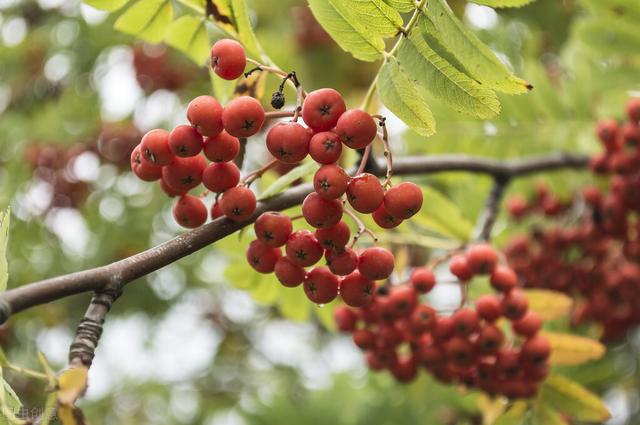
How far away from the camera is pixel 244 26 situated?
6.27 ft

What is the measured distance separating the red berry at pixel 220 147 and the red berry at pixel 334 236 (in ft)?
0.81

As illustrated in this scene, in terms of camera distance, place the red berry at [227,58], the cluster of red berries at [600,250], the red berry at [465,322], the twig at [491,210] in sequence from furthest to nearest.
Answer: the cluster of red berries at [600,250], the twig at [491,210], the red berry at [465,322], the red berry at [227,58]

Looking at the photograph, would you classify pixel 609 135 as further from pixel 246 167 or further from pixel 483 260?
pixel 246 167

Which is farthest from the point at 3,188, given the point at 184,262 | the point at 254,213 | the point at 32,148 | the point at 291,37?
the point at 254,213

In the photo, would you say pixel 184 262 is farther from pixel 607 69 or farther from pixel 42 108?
pixel 607 69

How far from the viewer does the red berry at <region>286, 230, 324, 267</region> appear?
1641 mm

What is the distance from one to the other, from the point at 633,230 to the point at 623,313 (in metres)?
0.58

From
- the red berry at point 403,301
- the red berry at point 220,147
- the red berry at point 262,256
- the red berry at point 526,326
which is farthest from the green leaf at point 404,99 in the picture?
the red berry at point 526,326

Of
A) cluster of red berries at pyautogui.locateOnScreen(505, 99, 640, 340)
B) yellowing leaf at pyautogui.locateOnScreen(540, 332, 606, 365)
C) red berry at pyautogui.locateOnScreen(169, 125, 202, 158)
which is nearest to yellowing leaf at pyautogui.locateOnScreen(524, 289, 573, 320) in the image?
yellowing leaf at pyautogui.locateOnScreen(540, 332, 606, 365)

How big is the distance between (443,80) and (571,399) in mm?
1329

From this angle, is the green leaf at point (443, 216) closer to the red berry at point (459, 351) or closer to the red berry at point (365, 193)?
the red berry at point (459, 351)

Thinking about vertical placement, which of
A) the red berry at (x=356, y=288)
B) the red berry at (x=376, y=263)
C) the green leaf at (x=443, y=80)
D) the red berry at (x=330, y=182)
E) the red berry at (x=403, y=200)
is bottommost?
the red berry at (x=356, y=288)

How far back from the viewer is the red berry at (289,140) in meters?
1.53

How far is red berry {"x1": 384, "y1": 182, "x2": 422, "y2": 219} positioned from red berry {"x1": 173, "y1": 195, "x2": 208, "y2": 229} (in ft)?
1.42
